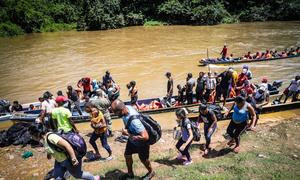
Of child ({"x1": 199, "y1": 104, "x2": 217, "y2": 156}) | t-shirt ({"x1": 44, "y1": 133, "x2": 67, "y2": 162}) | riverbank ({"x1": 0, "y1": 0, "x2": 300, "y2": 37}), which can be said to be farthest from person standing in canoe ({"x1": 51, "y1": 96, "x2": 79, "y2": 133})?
riverbank ({"x1": 0, "y1": 0, "x2": 300, "y2": 37})

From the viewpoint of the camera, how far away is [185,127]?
6.44m

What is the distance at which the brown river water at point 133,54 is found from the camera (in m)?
19.0

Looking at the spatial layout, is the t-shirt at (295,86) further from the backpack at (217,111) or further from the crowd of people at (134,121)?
the backpack at (217,111)

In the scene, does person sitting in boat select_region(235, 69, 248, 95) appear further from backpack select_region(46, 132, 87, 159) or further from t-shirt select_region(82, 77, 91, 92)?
backpack select_region(46, 132, 87, 159)

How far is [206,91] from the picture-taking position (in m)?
12.0

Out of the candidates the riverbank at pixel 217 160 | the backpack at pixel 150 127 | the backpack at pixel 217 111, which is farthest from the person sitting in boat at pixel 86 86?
the backpack at pixel 150 127

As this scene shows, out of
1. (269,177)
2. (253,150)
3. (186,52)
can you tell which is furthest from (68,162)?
(186,52)

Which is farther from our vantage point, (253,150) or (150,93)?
(150,93)

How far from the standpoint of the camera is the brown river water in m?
19.0

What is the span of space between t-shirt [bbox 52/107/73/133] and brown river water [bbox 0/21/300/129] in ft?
30.3

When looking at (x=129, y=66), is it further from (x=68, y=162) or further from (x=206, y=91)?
(x=68, y=162)

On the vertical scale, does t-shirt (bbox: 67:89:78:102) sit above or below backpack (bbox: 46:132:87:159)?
below

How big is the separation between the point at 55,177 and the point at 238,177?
11.4 ft

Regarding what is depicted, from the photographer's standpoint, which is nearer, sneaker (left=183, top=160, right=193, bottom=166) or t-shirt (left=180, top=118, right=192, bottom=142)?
t-shirt (left=180, top=118, right=192, bottom=142)
